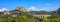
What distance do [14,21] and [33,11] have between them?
44 centimetres

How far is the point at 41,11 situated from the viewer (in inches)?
191

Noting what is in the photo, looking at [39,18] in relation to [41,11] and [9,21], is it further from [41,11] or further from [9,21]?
[9,21]

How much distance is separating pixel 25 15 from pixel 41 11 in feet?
1.23

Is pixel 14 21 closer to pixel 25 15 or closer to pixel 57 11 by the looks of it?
pixel 25 15

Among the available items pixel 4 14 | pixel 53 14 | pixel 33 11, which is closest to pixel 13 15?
pixel 4 14

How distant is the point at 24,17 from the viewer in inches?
190

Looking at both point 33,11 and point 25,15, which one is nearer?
point 33,11

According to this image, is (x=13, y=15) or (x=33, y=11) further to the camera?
(x=13, y=15)

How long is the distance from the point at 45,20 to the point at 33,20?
0.29 meters

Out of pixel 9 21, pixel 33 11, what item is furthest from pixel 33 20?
pixel 9 21

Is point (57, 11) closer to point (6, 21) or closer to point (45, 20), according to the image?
point (45, 20)

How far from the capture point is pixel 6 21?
4695mm

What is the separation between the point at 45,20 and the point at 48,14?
0.55 feet

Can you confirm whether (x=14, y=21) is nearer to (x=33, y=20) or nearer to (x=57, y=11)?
(x=33, y=20)
